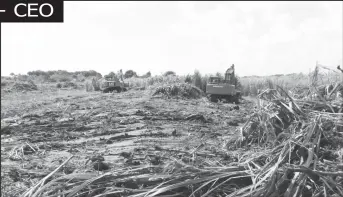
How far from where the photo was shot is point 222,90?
15961 millimetres

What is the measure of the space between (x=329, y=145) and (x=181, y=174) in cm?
153

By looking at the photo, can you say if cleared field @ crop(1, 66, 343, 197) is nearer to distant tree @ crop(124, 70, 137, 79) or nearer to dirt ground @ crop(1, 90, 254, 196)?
dirt ground @ crop(1, 90, 254, 196)

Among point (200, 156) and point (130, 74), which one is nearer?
point (200, 156)

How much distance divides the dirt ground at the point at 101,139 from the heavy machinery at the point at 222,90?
433 cm

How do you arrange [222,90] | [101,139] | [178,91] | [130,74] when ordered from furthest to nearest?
[130,74], [178,91], [222,90], [101,139]

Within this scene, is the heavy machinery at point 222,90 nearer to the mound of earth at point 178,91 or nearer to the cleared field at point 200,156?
the mound of earth at point 178,91

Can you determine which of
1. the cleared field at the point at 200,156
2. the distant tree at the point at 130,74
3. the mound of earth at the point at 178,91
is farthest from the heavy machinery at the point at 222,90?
the distant tree at the point at 130,74

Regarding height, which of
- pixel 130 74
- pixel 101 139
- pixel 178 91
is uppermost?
pixel 130 74

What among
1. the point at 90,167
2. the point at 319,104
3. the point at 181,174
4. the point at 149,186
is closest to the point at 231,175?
the point at 181,174

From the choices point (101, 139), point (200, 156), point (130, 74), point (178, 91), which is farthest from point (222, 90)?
point (130, 74)

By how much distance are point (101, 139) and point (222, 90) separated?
31.1ft

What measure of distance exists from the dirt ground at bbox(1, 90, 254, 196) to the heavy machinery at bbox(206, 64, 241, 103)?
4334 millimetres

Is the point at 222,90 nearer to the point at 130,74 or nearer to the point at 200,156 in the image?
the point at 200,156

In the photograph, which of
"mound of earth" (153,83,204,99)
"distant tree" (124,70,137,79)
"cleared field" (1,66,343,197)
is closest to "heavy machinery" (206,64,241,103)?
"mound of earth" (153,83,204,99)
